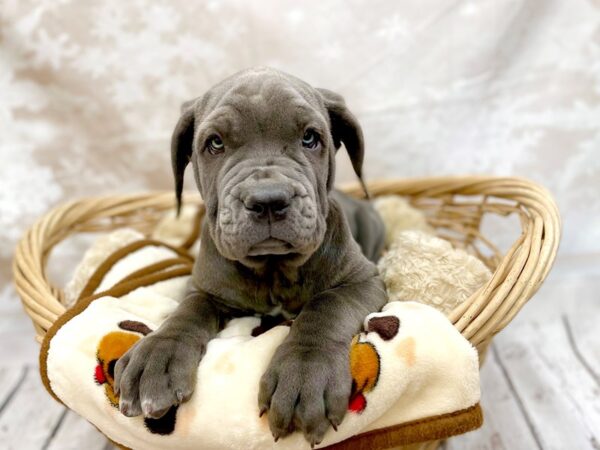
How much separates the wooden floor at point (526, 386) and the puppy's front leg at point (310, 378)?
101 centimetres

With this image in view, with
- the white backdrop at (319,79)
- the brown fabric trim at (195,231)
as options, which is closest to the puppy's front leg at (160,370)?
the brown fabric trim at (195,231)

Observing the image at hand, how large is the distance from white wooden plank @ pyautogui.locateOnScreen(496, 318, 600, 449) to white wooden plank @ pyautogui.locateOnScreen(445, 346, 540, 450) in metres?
0.05

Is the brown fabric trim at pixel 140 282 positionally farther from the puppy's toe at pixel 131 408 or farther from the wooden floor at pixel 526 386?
the wooden floor at pixel 526 386

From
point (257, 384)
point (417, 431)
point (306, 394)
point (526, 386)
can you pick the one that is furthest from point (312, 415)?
point (526, 386)

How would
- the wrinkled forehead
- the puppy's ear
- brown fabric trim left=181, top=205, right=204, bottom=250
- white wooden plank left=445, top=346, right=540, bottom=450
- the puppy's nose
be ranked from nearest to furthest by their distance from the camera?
1. the puppy's nose
2. the wrinkled forehead
3. the puppy's ear
4. white wooden plank left=445, top=346, right=540, bottom=450
5. brown fabric trim left=181, top=205, right=204, bottom=250

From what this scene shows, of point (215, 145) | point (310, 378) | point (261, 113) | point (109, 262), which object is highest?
point (261, 113)

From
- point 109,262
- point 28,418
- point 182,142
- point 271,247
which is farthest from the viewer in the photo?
point 28,418

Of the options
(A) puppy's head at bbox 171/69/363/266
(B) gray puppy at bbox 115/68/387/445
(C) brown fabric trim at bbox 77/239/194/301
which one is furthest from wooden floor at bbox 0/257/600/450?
(A) puppy's head at bbox 171/69/363/266

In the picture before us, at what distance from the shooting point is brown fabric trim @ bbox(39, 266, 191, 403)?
1.94m

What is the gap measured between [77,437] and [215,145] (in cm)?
150

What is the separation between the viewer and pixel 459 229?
3.24 meters

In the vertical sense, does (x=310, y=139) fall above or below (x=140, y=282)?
above

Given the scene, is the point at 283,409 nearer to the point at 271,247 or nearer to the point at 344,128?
the point at 271,247

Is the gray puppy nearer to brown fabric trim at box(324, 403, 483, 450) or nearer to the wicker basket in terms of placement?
brown fabric trim at box(324, 403, 483, 450)
